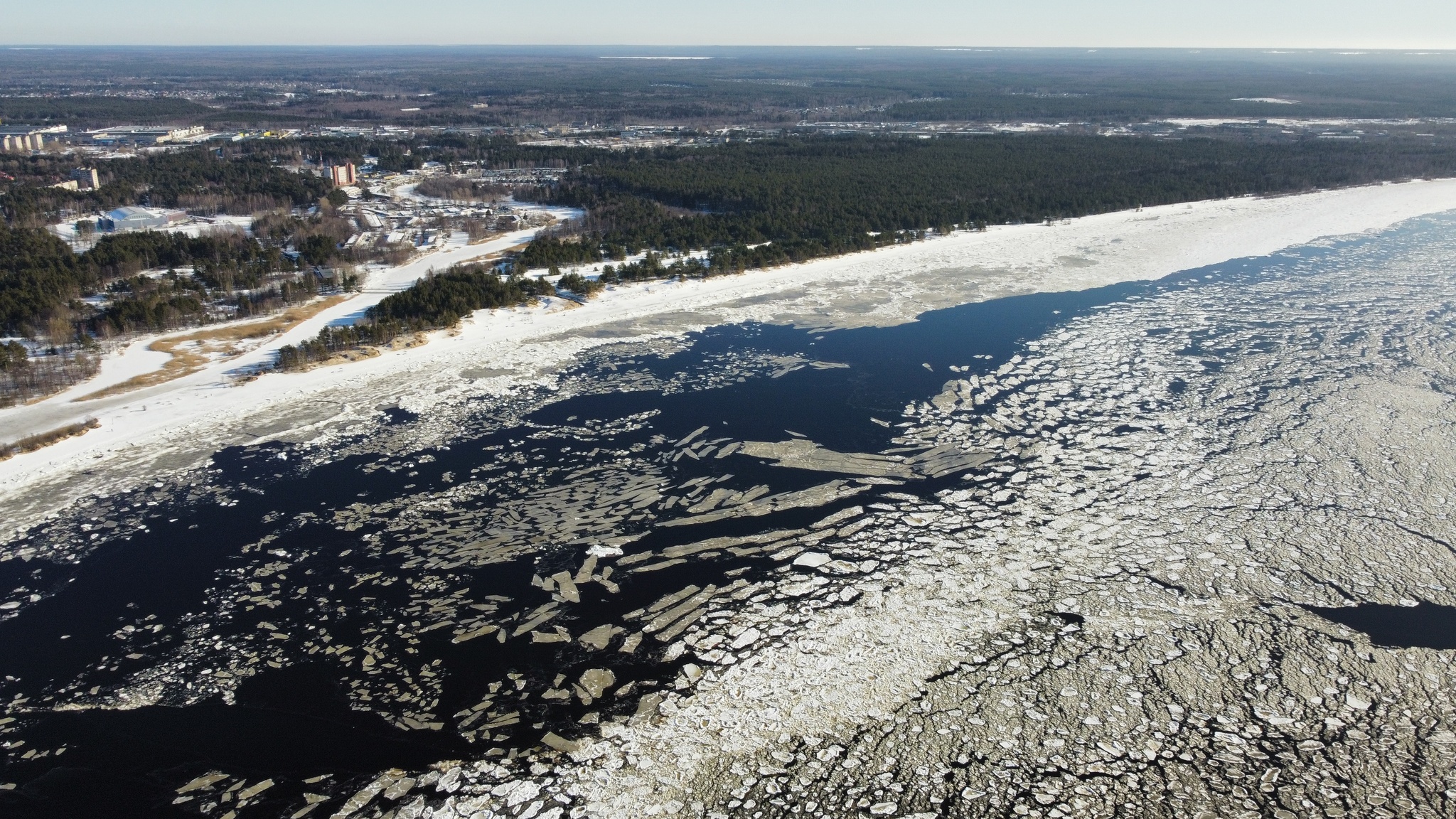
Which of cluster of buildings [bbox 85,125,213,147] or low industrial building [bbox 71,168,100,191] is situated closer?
low industrial building [bbox 71,168,100,191]

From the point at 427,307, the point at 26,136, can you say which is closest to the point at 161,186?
the point at 26,136

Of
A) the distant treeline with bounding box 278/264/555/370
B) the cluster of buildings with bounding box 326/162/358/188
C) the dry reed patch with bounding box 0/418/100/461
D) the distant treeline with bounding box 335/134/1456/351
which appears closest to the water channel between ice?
the dry reed patch with bounding box 0/418/100/461

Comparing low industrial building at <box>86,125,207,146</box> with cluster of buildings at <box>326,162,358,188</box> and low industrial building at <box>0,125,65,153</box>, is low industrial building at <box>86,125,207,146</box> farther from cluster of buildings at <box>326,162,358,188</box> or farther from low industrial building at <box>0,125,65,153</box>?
cluster of buildings at <box>326,162,358,188</box>

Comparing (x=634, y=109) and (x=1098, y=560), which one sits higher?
(x=634, y=109)

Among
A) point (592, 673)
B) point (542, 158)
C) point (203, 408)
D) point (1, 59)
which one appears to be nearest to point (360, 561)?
point (592, 673)

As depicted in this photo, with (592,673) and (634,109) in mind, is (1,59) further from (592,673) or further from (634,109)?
(592,673)

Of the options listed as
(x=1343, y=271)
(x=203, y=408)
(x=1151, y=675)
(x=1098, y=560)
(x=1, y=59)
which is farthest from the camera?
(x=1, y=59)
